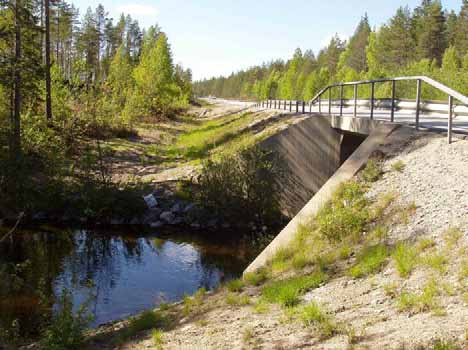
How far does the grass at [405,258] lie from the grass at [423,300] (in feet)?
1.90

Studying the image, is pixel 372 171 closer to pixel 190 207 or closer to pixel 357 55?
pixel 190 207

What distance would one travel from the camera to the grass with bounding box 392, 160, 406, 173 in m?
10.7

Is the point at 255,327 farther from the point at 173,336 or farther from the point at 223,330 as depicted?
the point at 173,336

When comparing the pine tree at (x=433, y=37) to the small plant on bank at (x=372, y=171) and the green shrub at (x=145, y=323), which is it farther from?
the green shrub at (x=145, y=323)

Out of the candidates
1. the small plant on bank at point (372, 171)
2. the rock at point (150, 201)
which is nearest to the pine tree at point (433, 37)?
the rock at point (150, 201)

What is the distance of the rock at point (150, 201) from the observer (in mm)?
21328

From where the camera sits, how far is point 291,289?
796cm

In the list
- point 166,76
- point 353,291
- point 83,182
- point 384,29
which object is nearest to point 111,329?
point 353,291

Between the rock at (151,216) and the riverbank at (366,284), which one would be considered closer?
the riverbank at (366,284)

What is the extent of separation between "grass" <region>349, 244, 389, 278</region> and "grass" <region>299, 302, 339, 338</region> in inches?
43.7

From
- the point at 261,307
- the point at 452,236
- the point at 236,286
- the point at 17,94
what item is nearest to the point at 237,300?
the point at 236,286

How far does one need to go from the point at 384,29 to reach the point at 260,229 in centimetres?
7062

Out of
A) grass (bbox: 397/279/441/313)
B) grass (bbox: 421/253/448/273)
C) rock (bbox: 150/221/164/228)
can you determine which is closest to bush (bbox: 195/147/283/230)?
rock (bbox: 150/221/164/228)

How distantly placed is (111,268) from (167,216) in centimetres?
544
